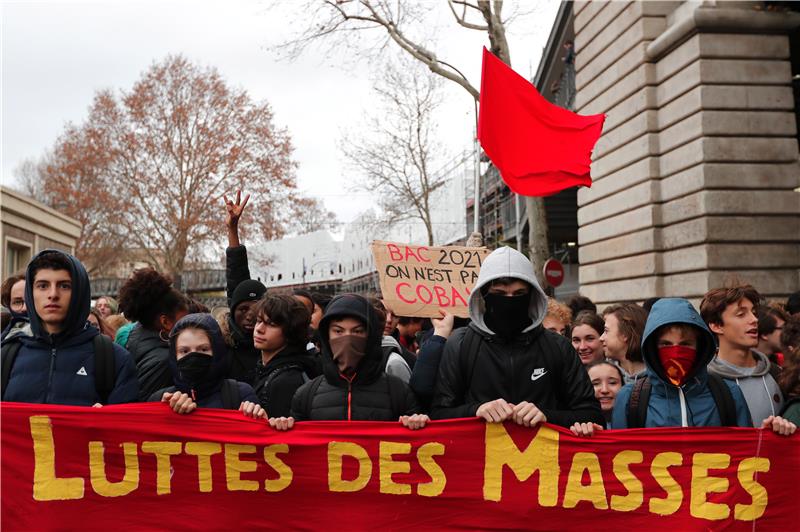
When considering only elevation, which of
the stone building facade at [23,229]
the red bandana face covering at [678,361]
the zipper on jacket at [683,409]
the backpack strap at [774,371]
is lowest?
the zipper on jacket at [683,409]

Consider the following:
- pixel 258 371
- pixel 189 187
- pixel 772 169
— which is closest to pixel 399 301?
pixel 258 371

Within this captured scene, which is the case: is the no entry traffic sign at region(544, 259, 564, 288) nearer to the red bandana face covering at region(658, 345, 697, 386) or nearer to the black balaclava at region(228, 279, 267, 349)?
the black balaclava at region(228, 279, 267, 349)

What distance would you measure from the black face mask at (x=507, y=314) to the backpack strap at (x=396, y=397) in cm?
53

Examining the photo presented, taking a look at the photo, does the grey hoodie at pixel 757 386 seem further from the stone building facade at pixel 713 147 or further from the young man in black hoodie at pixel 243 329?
the stone building facade at pixel 713 147

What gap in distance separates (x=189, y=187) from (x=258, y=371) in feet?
97.0

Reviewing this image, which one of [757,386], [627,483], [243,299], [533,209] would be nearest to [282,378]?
[243,299]

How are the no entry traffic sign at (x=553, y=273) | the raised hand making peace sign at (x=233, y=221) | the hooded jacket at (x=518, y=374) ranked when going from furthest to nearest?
1. the no entry traffic sign at (x=553, y=273)
2. the raised hand making peace sign at (x=233, y=221)
3. the hooded jacket at (x=518, y=374)

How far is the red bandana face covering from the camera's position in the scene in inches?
134

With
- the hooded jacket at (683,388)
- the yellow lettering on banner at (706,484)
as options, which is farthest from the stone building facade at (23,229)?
the yellow lettering on banner at (706,484)

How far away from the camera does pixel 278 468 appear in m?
3.44

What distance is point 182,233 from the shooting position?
106 feet

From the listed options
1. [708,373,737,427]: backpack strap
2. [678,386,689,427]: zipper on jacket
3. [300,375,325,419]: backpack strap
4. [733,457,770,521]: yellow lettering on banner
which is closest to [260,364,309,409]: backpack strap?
[300,375,325,419]: backpack strap

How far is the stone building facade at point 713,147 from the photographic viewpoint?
38.3 ft

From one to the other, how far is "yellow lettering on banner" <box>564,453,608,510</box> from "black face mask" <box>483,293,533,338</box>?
649 millimetres
